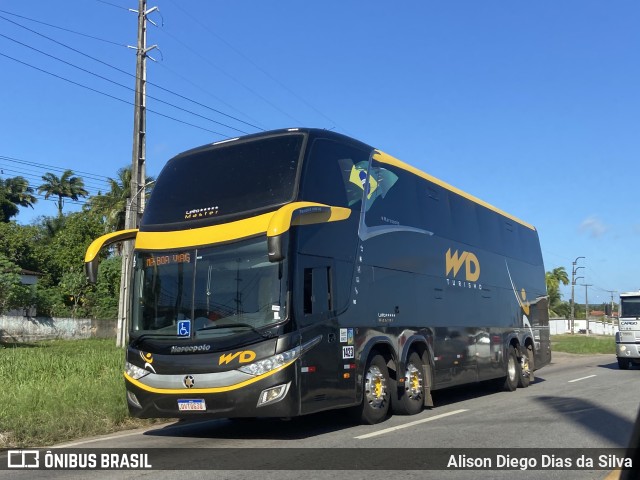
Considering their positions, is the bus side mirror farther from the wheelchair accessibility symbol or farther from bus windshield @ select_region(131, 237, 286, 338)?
the wheelchair accessibility symbol

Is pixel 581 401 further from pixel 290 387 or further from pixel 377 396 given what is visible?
pixel 290 387

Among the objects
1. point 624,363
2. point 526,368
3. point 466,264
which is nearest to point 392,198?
point 466,264

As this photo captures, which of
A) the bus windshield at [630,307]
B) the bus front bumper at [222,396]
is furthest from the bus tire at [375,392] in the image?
the bus windshield at [630,307]

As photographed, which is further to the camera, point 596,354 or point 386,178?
point 596,354

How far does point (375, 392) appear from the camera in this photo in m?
10.4

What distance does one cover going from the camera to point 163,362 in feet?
29.6

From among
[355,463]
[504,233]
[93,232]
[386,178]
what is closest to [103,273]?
[93,232]

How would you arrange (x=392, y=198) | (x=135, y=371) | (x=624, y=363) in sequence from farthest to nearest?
1. (x=624, y=363)
2. (x=392, y=198)
3. (x=135, y=371)

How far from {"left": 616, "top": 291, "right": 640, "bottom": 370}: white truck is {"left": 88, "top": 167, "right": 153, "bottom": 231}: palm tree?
35.3 meters

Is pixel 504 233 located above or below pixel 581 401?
above

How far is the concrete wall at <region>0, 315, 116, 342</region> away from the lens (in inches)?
1577

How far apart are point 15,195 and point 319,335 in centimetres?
7975

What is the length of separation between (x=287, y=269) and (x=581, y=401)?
7828mm

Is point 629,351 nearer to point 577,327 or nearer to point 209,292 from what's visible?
point 209,292
